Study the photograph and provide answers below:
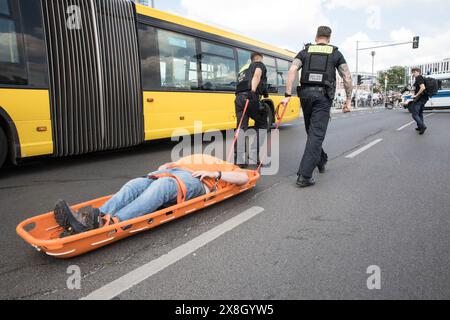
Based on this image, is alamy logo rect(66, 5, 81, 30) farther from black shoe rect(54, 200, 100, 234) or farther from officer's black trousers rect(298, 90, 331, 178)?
black shoe rect(54, 200, 100, 234)

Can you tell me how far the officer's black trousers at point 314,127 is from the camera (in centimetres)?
473

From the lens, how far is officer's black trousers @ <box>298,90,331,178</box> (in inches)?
186

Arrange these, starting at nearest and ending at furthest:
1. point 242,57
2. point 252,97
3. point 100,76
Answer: point 252,97 < point 100,76 < point 242,57

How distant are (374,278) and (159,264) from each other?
153 cm

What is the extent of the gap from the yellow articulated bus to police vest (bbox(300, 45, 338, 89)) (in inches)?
143

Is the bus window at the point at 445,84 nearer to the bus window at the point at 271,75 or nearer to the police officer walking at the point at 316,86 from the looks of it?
the bus window at the point at 271,75

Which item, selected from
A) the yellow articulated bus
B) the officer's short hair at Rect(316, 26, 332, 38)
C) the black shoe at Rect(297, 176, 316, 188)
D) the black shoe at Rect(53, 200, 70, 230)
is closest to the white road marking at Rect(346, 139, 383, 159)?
the black shoe at Rect(297, 176, 316, 188)

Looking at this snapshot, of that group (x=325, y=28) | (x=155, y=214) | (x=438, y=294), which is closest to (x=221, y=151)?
(x=325, y=28)

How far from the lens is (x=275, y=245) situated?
114 inches

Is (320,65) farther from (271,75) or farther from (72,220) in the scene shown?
(271,75)

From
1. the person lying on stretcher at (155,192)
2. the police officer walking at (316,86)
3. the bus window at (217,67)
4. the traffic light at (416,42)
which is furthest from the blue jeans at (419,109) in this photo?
the traffic light at (416,42)

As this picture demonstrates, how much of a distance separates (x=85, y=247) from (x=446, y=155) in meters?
7.11

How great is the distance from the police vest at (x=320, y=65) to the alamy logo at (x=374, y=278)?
2.94 m

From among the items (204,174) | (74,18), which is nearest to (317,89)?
(204,174)
